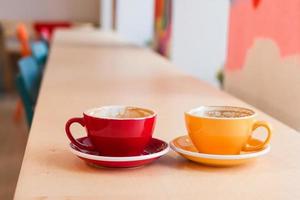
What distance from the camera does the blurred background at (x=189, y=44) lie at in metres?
1.59

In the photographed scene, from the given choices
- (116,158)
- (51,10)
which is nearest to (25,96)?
(116,158)

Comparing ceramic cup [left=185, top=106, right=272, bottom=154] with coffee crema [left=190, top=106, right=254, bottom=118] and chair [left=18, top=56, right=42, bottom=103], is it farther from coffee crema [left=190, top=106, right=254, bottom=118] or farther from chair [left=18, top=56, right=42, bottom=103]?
chair [left=18, top=56, right=42, bottom=103]

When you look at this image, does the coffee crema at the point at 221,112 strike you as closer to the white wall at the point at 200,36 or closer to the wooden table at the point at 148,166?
the wooden table at the point at 148,166

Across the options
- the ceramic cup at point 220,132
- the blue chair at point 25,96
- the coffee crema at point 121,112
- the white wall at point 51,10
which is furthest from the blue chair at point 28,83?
the white wall at point 51,10

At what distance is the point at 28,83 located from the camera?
2.43 meters

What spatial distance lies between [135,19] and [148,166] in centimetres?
442

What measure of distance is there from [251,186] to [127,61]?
195 centimetres

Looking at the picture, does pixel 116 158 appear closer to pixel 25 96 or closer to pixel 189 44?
pixel 25 96

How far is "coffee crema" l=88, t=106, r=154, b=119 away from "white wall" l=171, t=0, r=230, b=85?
232cm

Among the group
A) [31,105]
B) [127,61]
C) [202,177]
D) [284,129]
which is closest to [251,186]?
[202,177]

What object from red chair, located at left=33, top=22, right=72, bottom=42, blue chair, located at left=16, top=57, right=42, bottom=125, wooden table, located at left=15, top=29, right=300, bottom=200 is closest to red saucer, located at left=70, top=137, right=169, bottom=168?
wooden table, located at left=15, top=29, right=300, bottom=200

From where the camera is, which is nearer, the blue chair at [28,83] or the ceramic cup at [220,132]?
the ceramic cup at [220,132]

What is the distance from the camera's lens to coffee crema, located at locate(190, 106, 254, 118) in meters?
1.03

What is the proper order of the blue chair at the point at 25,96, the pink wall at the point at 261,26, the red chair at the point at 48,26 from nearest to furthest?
the pink wall at the point at 261,26, the blue chair at the point at 25,96, the red chair at the point at 48,26
